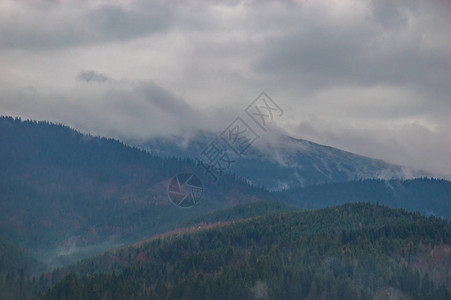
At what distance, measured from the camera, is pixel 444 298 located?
19650cm

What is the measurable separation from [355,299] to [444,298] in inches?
1116

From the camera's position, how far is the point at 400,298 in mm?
199250

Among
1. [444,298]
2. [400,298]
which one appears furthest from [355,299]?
[444,298]

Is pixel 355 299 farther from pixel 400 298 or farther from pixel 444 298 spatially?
pixel 444 298

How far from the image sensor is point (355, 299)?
653 feet

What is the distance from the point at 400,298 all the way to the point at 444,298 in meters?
13.7

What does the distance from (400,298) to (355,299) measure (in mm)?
14798
